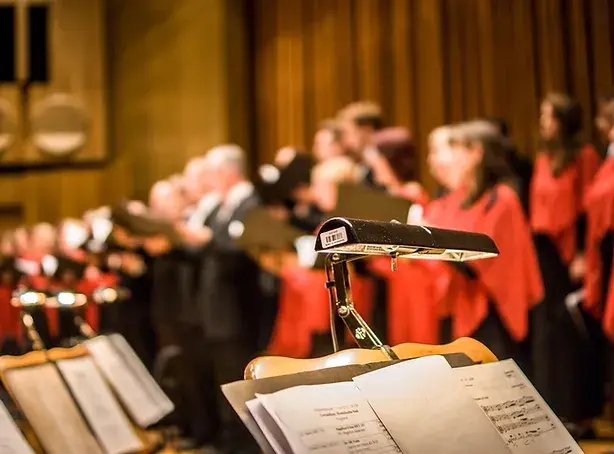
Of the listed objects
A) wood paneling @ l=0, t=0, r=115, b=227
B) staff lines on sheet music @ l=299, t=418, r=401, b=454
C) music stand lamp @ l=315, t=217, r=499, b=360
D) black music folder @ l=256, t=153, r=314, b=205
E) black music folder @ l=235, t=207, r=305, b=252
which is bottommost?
staff lines on sheet music @ l=299, t=418, r=401, b=454

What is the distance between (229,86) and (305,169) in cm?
361

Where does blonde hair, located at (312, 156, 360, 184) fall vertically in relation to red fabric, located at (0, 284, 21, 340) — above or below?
above

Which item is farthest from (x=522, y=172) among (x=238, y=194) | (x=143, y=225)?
(x=143, y=225)

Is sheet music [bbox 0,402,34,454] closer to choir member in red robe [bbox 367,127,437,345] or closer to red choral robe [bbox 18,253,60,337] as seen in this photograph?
red choral robe [bbox 18,253,60,337]

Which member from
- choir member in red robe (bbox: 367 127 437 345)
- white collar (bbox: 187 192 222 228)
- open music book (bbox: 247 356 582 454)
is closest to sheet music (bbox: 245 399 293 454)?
open music book (bbox: 247 356 582 454)

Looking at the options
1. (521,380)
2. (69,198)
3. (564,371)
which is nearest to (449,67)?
(564,371)

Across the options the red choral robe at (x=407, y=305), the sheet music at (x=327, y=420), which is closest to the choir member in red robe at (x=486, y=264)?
the red choral robe at (x=407, y=305)

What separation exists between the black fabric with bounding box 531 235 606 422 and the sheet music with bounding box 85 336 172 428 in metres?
1.99

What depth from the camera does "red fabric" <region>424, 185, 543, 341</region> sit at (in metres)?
3.70

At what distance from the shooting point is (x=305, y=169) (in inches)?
189

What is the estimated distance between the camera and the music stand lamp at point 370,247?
5.01 feet

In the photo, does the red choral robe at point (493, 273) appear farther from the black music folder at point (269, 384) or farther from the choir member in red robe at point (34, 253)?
the black music folder at point (269, 384)

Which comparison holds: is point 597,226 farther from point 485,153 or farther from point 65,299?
point 65,299

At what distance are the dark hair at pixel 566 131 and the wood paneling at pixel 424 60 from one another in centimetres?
118
